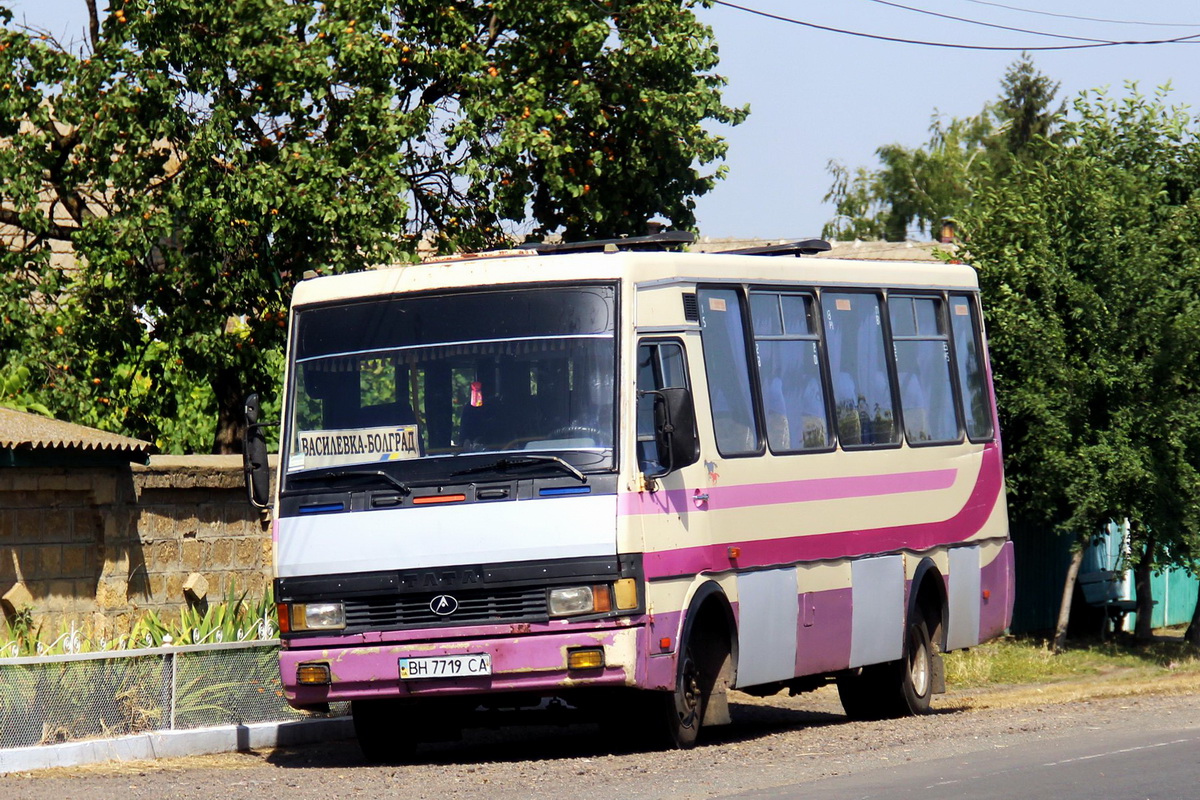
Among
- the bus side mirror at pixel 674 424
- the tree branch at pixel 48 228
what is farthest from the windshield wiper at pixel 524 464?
the tree branch at pixel 48 228

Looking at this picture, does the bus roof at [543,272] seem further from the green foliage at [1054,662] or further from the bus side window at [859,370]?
the green foliage at [1054,662]

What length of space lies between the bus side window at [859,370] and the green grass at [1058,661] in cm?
586

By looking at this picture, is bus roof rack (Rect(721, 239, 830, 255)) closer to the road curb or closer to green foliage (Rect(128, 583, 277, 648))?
green foliage (Rect(128, 583, 277, 648))

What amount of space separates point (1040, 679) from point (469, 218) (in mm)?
7785

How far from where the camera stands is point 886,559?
44.2ft

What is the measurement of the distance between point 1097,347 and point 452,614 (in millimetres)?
12834

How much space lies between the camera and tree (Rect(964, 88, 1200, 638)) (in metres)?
21.2

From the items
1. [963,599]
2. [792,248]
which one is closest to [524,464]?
[792,248]

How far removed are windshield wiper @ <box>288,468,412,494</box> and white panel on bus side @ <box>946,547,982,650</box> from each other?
18.1 ft

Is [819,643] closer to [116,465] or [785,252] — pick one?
[785,252]

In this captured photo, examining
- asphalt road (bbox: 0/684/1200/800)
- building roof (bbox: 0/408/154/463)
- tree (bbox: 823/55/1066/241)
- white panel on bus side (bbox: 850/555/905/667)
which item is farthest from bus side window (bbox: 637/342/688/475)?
tree (bbox: 823/55/1066/241)

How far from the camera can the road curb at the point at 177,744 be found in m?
11.0

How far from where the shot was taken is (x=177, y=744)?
11.9 metres

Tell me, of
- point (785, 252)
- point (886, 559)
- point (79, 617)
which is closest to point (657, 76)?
point (785, 252)
